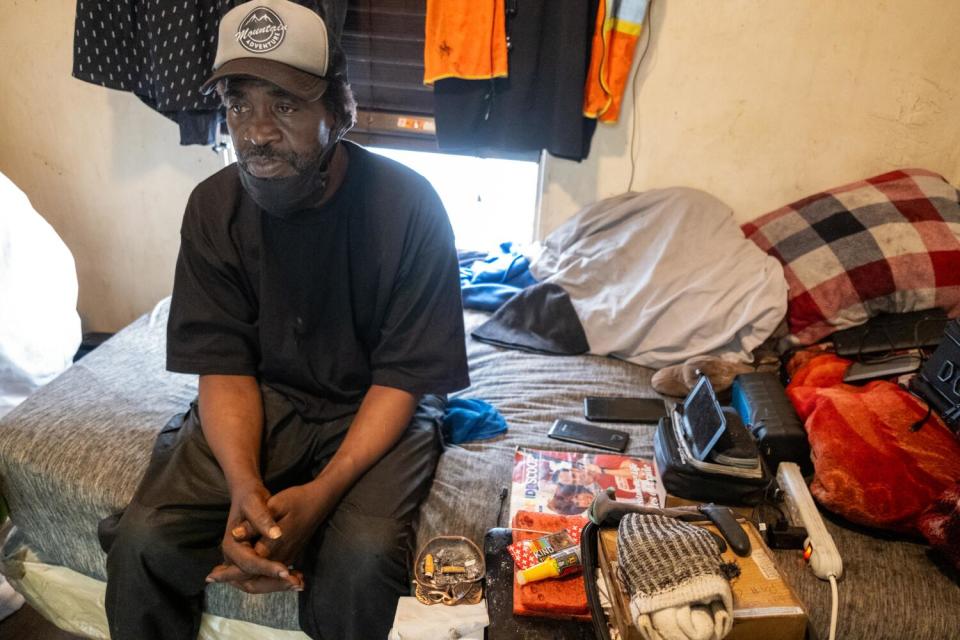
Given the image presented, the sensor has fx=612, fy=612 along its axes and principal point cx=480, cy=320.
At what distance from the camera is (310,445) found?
1.27 metres

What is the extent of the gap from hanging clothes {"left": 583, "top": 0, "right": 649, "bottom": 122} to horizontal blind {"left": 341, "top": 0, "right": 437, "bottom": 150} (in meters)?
0.56

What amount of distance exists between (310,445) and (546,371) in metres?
0.73

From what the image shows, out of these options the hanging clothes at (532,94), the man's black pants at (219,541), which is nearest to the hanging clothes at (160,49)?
the hanging clothes at (532,94)

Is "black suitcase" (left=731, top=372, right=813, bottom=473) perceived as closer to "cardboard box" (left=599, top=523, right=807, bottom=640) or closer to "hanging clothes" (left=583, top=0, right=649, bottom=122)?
"cardboard box" (left=599, top=523, right=807, bottom=640)

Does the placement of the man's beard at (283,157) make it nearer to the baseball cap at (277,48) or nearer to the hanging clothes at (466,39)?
the baseball cap at (277,48)

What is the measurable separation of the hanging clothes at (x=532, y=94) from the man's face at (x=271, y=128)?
0.87 meters

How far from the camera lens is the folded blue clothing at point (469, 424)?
56.9 inches

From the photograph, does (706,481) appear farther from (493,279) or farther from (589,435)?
(493,279)

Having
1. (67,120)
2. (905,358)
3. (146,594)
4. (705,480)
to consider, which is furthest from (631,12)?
(67,120)

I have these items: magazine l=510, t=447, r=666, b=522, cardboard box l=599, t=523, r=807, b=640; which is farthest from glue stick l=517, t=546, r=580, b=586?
magazine l=510, t=447, r=666, b=522

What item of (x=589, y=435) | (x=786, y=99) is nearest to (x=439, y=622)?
(x=589, y=435)

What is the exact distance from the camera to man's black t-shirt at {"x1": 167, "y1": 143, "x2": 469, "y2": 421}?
121cm

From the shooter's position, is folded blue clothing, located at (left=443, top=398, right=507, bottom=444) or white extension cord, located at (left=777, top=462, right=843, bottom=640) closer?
white extension cord, located at (left=777, top=462, right=843, bottom=640)

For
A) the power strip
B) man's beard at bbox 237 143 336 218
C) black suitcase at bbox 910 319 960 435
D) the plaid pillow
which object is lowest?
the power strip
